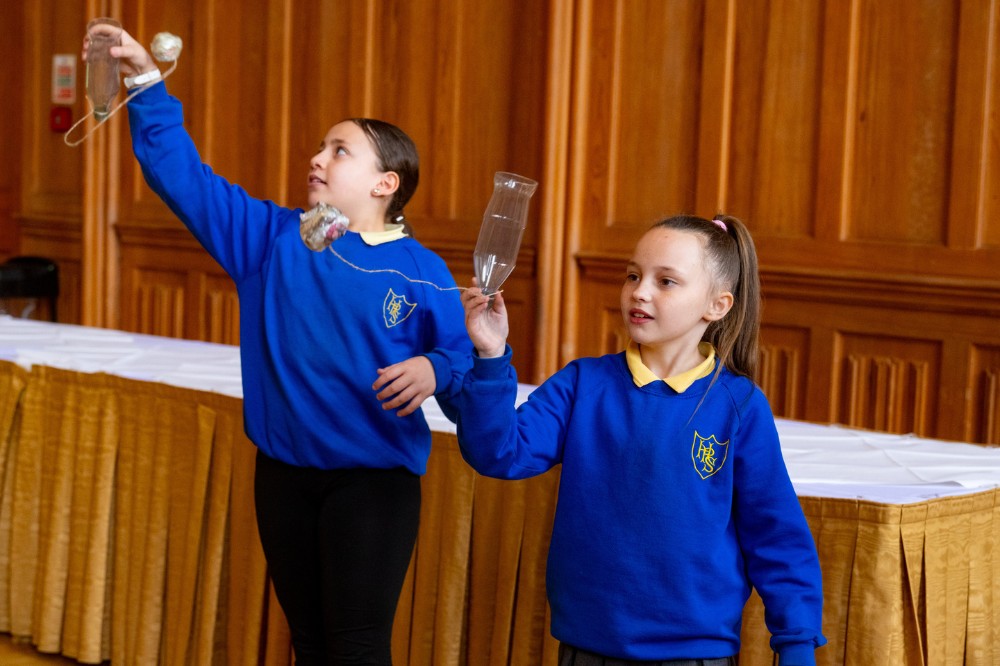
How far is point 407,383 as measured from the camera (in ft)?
5.99

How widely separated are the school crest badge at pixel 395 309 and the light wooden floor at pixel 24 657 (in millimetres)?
1567

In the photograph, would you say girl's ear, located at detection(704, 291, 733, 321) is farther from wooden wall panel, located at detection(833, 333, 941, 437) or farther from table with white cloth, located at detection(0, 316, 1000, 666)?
wooden wall panel, located at detection(833, 333, 941, 437)

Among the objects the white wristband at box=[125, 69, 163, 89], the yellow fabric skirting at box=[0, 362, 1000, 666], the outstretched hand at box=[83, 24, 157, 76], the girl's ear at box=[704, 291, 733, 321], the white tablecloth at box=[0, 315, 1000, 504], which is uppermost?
the outstretched hand at box=[83, 24, 157, 76]

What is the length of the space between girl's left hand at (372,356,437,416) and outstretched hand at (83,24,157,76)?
0.65m

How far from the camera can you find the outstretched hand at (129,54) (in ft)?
6.34

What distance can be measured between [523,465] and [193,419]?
52.3 inches

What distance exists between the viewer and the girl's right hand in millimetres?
1502

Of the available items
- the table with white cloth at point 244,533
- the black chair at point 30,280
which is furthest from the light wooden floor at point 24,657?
the black chair at point 30,280

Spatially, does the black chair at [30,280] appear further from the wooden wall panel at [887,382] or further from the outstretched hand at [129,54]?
the outstretched hand at [129,54]

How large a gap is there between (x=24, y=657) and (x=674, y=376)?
6.92 feet

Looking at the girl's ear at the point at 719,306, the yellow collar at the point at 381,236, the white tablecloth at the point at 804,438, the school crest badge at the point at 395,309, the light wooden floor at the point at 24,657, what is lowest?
the light wooden floor at the point at 24,657

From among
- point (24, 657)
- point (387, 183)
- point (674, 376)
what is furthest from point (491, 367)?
point (24, 657)

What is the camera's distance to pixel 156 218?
20.1 feet

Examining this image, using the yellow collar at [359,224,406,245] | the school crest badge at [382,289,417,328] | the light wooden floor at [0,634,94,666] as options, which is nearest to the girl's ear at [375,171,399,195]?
the yellow collar at [359,224,406,245]
